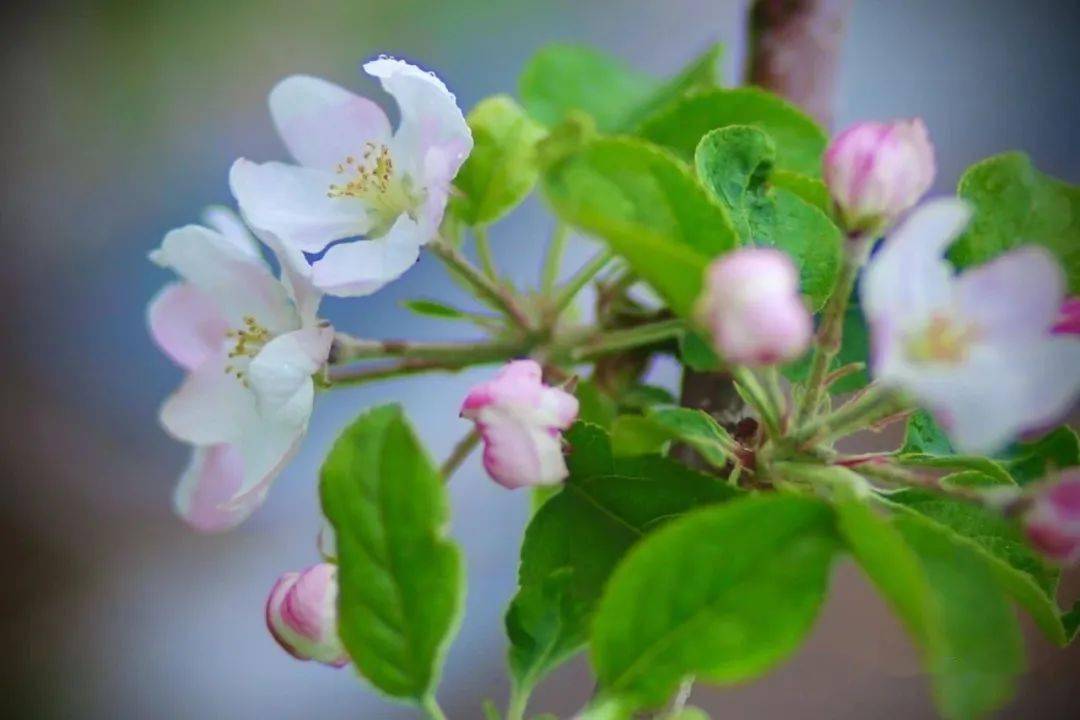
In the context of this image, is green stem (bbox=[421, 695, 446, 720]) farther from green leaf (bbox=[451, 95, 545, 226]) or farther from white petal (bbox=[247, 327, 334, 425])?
green leaf (bbox=[451, 95, 545, 226])

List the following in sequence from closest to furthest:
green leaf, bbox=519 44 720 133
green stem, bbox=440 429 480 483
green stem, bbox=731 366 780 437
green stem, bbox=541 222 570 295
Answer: green stem, bbox=731 366 780 437, green stem, bbox=440 429 480 483, green stem, bbox=541 222 570 295, green leaf, bbox=519 44 720 133

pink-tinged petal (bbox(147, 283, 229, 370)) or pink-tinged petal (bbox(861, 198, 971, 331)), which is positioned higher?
pink-tinged petal (bbox(861, 198, 971, 331))

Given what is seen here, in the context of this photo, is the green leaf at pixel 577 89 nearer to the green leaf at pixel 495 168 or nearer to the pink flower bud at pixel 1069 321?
the green leaf at pixel 495 168

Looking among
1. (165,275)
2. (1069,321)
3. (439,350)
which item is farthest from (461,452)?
(165,275)

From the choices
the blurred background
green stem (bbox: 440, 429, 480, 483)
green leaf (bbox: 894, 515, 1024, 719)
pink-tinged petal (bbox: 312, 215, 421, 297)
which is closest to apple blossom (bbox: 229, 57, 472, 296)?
pink-tinged petal (bbox: 312, 215, 421, 297)

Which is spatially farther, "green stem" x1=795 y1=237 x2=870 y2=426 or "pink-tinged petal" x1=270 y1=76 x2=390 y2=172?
"pink-tinged petal" x1=270 y1=76 x2=390 y2=172

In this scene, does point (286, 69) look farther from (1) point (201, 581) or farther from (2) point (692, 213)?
(2) point (692, 213)
